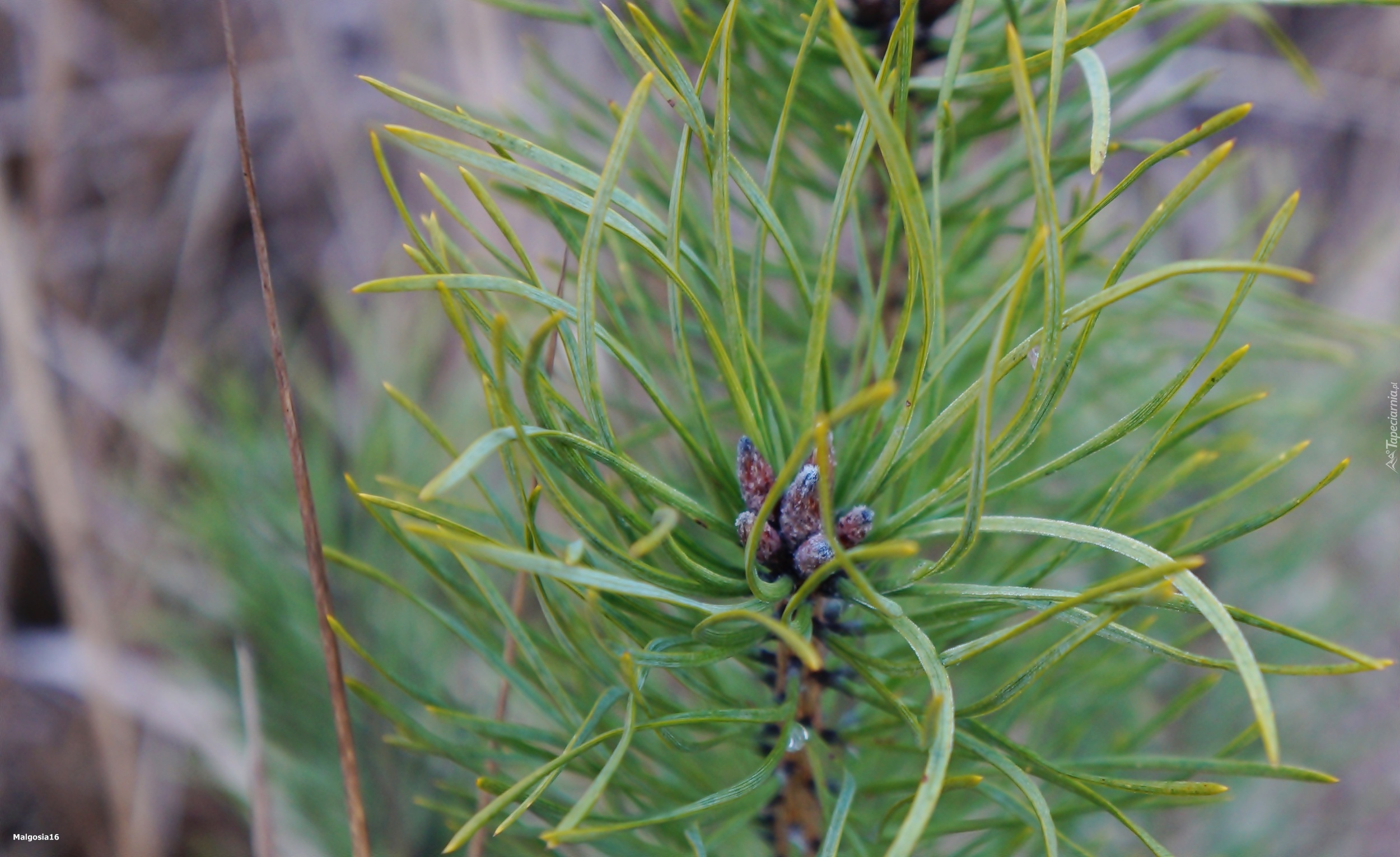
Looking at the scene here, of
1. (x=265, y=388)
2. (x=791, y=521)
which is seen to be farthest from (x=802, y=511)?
(x=265, y=388)

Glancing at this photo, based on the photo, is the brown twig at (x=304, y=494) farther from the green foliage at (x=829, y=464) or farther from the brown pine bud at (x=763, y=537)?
the brown pine bud at (x=763, y=537)

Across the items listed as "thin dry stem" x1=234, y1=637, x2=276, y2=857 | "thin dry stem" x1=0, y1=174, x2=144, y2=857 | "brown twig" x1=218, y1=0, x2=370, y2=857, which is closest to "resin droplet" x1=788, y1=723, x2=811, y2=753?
"brown twig" x1=218, y1=0, x2=370, y2=857

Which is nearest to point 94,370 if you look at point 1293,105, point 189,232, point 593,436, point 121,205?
point 189,232

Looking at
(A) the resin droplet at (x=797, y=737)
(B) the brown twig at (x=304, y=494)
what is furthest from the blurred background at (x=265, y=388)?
(A) the resin droplet at (x=797, y=737)

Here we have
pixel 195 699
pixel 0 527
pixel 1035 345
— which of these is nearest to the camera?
pixel 1035 345

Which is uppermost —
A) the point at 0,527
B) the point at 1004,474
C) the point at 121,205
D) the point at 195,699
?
the point at 121,205

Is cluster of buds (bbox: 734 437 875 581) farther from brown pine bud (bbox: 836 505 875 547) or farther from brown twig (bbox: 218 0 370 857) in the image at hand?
brown twig (bbox: 218 0 370 857)

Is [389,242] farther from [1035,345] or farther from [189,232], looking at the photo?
[1035,345]
